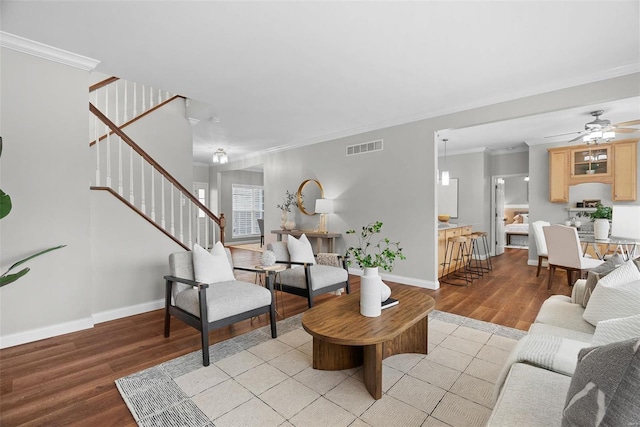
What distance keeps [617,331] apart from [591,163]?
5904mm

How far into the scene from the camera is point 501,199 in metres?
7.90

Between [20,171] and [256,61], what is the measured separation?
2.35 m

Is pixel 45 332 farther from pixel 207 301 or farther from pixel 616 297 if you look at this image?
pixel 616 297

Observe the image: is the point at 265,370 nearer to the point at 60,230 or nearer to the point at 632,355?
the point at 632,355

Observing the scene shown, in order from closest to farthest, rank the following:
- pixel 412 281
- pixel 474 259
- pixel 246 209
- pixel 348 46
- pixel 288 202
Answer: pixel 348 46, pixel 412 281, pixel 288 202, pixel 474 259, pixel 246 209

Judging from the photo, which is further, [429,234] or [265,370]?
[429,234]

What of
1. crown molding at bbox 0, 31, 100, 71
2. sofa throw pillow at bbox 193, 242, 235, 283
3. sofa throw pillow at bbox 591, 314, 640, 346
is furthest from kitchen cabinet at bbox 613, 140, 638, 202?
crown molding at bbox 0, 31, 100, 71

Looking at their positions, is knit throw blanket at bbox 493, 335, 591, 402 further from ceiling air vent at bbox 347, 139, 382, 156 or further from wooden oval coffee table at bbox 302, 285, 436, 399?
ceiling air vent at bbox 347, 139, 382, 156

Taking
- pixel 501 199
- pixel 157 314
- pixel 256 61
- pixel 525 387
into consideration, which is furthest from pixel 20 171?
pixel 501 199

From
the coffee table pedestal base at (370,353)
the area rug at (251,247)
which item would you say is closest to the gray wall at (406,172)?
the coffee table pedestal base at (370,353)

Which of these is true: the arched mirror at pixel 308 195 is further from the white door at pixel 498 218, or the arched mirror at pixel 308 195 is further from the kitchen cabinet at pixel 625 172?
the kitchen cabinet at pixel 625 172

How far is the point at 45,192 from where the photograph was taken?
2.81 meters

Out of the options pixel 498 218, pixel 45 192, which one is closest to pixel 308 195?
pixel 45 192

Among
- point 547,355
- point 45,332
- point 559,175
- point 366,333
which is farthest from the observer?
point 559,175
